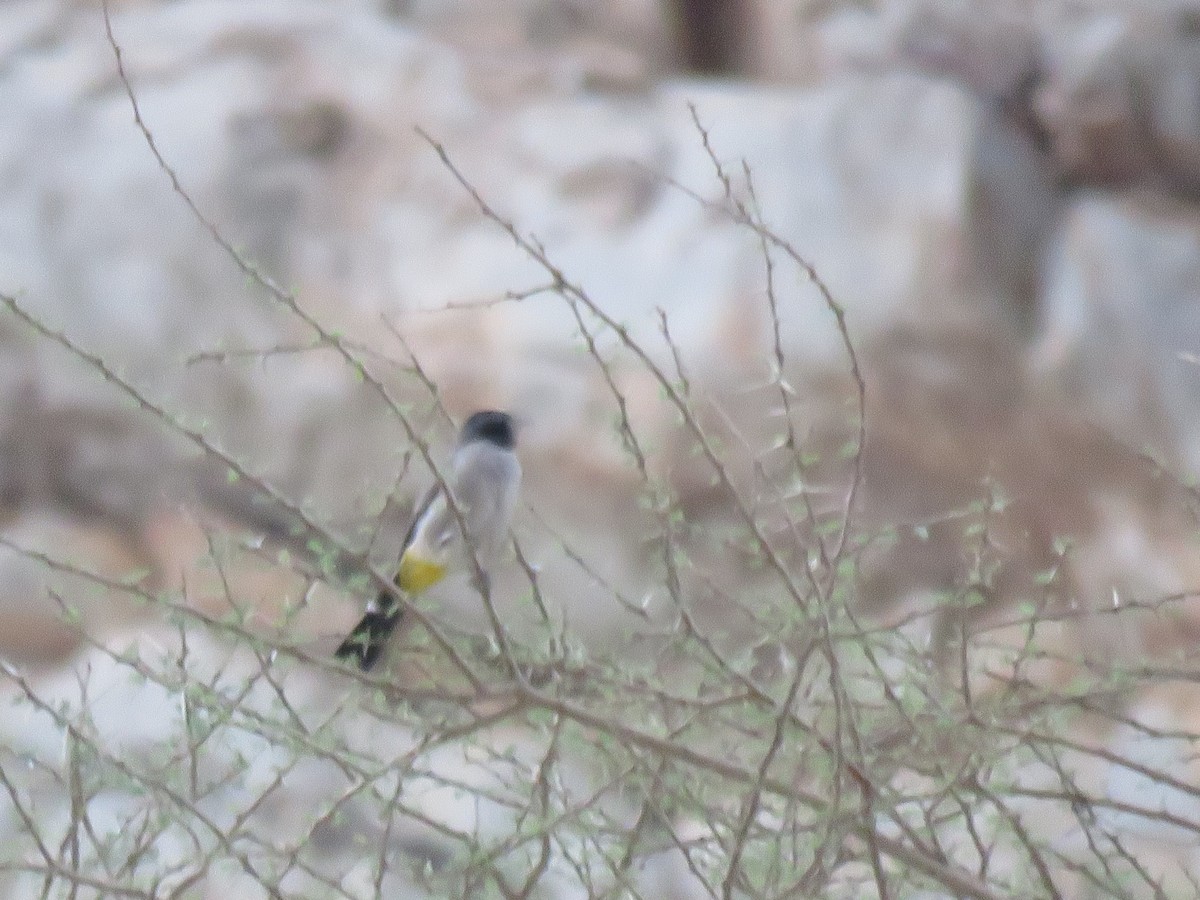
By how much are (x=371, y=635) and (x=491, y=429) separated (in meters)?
0.95

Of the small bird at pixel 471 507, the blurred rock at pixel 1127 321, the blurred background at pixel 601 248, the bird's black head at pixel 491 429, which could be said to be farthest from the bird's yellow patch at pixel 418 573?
the blurred rock at pixel 1127 321

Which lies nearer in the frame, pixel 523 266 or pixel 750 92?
pixel 523 266

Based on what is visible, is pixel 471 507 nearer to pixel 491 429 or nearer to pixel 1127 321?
pixel 491 429

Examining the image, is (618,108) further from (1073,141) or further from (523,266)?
(1073,141)

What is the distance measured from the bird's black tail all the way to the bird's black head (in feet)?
2.52

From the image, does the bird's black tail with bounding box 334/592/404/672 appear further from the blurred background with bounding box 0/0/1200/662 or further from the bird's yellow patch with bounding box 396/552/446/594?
the blurred background with bounding box 0/0/1200/662

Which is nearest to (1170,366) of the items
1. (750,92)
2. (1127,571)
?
(1127,571)

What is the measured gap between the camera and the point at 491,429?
8.41 ft

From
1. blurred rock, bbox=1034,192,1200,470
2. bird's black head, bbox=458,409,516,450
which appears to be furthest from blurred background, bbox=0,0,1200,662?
bird's black head, bbox=458,409,516,450

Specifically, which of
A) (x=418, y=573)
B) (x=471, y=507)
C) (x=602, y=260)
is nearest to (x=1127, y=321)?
(x=602, y=260)

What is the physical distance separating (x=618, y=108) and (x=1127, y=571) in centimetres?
175

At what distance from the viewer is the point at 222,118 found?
180 inches

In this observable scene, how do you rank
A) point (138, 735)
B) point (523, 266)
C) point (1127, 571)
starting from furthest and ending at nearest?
1. point (523, 266)
2. point (1127, 571)
3. point (138, 735)

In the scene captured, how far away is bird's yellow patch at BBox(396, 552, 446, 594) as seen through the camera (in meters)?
2.19
